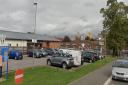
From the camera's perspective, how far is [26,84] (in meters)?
15.4

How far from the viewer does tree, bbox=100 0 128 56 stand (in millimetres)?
75037

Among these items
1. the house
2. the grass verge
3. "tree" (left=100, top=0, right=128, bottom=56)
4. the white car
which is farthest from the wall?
the white car

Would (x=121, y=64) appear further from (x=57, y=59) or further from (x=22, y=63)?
(x=22, y=63)

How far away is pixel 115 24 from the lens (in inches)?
2955

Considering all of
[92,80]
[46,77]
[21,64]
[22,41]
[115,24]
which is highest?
[115,24]

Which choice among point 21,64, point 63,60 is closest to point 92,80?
point 63,60

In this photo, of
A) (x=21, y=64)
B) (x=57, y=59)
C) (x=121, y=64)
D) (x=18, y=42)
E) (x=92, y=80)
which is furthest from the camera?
(x=18, y=42)

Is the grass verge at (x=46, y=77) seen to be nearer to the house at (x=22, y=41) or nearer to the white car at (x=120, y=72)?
the white car at (x=120, y=72)

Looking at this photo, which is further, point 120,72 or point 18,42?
point 18,42

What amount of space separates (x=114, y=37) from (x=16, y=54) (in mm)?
38777

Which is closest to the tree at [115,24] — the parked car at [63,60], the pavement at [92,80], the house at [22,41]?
the house at [22,41]

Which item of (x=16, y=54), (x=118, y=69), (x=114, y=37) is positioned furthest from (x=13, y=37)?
(x=118, y=69)

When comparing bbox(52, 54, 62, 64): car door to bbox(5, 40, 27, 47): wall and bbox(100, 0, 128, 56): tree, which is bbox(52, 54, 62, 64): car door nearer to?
bbox(5, 40, 27, 47): wall

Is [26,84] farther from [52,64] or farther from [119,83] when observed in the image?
[52,64]
